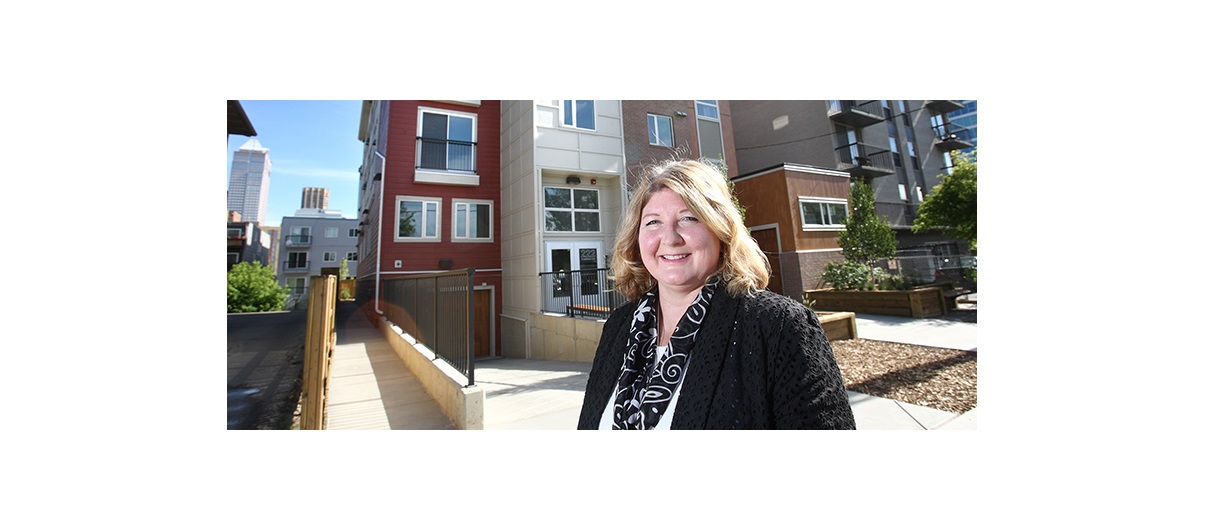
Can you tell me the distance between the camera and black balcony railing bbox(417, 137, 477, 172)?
18.0ft

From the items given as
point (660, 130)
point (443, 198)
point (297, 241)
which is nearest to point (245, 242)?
point (443, 198)

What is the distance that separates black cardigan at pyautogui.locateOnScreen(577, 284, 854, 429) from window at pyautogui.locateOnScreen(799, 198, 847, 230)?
3368mm

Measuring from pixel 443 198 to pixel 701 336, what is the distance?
18.5 ft

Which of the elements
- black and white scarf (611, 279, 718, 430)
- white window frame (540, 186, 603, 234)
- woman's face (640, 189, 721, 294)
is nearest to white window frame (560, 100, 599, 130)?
white window frame (540, 186, 603, 234)

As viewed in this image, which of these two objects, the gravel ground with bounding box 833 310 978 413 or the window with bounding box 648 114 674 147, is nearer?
the gravel ground with bounding box 833 310 978 413

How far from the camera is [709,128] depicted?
5719mm

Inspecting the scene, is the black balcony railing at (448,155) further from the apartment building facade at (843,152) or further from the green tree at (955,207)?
the green tree at (955,207)

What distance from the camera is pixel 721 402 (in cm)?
69

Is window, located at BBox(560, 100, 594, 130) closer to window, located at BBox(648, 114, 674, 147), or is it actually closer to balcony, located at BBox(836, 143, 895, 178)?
window, located at BBox(648, 114, 674, 147)

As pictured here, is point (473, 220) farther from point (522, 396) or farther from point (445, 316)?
point (522, 396)
